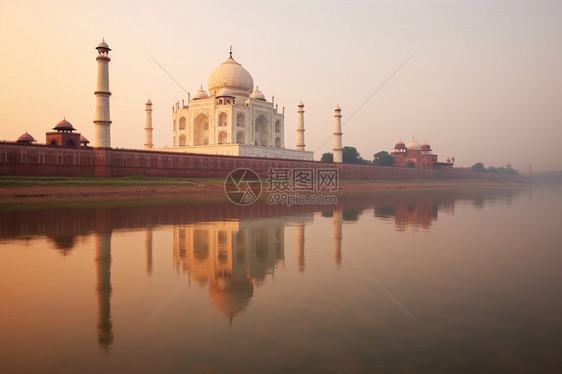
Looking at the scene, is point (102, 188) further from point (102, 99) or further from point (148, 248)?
point (148, 248)

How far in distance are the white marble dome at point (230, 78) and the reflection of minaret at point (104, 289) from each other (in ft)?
121

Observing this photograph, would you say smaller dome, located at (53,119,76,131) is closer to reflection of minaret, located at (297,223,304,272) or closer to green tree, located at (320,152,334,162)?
reflection of minaret, located at (297,223,304,272)

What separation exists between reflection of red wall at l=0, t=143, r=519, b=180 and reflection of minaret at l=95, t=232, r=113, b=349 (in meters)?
16.6

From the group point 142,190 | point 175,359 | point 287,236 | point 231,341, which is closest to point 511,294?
point 231,341

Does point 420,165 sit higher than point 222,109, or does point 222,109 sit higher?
point 222,109

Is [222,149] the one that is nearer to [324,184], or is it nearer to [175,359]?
[324,184]

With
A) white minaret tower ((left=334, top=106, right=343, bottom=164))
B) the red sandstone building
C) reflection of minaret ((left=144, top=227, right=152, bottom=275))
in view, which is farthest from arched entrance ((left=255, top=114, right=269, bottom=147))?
reflection of minaret ((left=144, top=227, right=152, bottom=275))

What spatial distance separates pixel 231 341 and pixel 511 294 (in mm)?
3680

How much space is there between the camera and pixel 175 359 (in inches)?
136

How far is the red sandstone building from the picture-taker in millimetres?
65000

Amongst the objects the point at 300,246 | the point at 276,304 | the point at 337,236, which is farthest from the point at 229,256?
the point at 337,236

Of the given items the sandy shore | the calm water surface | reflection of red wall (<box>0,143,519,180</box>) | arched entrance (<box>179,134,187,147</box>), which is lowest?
the calm water surface

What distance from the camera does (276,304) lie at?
15.9 feet

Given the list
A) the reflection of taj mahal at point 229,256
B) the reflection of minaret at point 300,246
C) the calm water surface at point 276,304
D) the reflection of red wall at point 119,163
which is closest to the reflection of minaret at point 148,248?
the calm water surface at point 276,304
